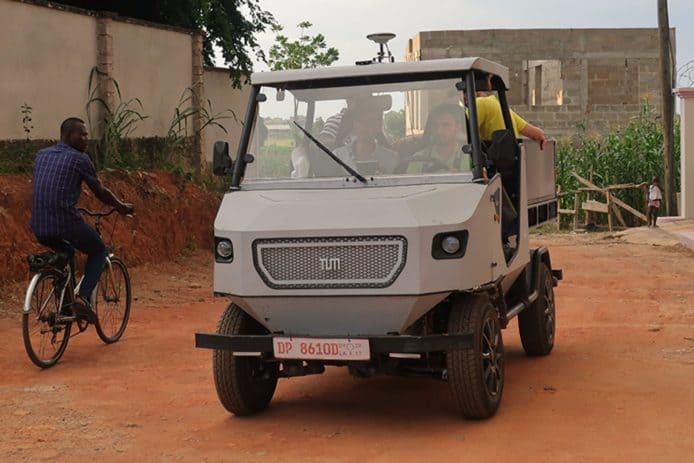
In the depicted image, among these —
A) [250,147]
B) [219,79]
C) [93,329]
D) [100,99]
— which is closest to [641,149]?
[219,79]

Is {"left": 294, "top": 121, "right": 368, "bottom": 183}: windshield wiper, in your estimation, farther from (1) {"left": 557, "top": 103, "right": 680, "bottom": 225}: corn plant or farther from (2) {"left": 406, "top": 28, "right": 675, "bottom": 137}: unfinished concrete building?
(2) {"left": 406, "top": 28, "right": 675, "bottom": 137}: unfinished concrete building

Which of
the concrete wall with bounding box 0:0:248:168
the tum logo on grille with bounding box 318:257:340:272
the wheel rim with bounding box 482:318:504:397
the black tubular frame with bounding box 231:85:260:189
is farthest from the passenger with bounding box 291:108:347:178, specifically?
the concrete wall with bounding box 0:0:248:168

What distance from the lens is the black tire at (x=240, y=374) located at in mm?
7906

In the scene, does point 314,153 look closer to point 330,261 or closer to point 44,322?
point 330,261

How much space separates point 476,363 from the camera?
293 inches

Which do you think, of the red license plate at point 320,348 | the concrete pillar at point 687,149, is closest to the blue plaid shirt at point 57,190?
the red license plate at point 320,348

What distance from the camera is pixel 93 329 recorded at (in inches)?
479

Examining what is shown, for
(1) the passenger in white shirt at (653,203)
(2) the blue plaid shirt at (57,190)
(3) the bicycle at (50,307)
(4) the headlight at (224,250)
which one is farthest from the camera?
(1) the passenger in white shirt at (653,203)

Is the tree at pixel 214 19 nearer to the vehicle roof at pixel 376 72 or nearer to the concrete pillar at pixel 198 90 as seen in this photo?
the concrete pillar at pixel 198 90

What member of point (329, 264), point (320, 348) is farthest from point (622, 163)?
point (320, 348)

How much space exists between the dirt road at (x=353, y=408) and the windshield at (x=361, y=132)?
66.5 inches

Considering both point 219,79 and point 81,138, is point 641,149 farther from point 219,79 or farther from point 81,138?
point 81,138

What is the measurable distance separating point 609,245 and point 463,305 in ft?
51.2

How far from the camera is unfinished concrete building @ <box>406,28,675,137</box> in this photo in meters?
39.8
